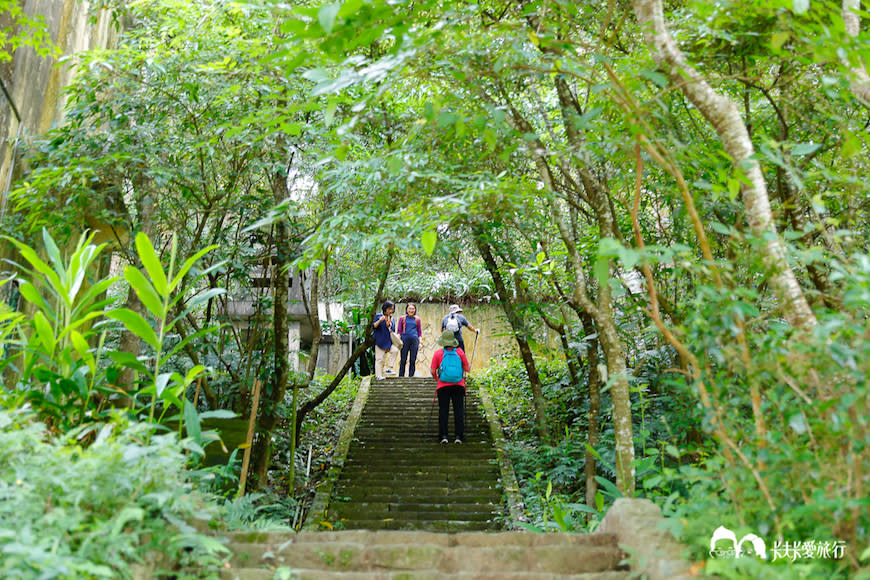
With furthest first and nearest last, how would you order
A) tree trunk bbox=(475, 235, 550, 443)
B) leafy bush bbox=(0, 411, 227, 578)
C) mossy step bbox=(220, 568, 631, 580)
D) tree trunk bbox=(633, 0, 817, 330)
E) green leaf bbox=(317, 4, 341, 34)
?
tree trunk bbox=(475, 235, 550, 443), mossy step bbox=(220, 568, 631, 580), tree trunk bbox=(633, 0, 817, 330), green leaf bbox=(317, 4, 341, 34), leafy bush bbox=(0, 411, 227, 578)

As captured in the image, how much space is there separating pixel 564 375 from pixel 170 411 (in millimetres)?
5706

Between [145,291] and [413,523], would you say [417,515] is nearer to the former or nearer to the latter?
[413,523]

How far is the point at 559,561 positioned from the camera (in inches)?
130

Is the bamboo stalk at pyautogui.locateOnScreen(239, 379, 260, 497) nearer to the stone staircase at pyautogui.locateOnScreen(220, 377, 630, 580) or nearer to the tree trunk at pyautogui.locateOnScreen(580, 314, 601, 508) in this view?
the stone staircase at pyautogui.locateOnScreen(220, 377, 630, 580)

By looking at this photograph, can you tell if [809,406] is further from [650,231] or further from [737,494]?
[650,231]

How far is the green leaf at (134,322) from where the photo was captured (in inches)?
135

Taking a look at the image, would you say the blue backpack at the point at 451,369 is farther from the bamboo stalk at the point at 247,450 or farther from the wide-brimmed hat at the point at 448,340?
the bamboo stalk at the point at 247,450

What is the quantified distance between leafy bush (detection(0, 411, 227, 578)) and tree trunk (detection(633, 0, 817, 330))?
8.52ft

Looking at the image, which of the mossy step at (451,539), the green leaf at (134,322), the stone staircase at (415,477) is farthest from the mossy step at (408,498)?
the green leaf at (134,322)

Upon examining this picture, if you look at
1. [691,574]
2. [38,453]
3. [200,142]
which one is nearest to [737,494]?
[691,574]

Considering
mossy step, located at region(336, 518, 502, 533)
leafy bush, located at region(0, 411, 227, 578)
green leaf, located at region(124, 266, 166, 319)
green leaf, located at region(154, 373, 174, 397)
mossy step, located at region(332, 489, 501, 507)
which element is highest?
green leaf, located at region(124, 266, 166, 319)

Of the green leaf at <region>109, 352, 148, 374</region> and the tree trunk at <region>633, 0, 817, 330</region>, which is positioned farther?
the green leaf at <region>109, 352, 148, 374</region>

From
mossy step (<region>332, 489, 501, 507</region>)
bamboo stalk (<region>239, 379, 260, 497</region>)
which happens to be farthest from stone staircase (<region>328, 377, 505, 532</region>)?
bamboo stalk (<region>239, 379, 260, 497</region>)

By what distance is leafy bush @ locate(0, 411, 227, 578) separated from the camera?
2.25 m
